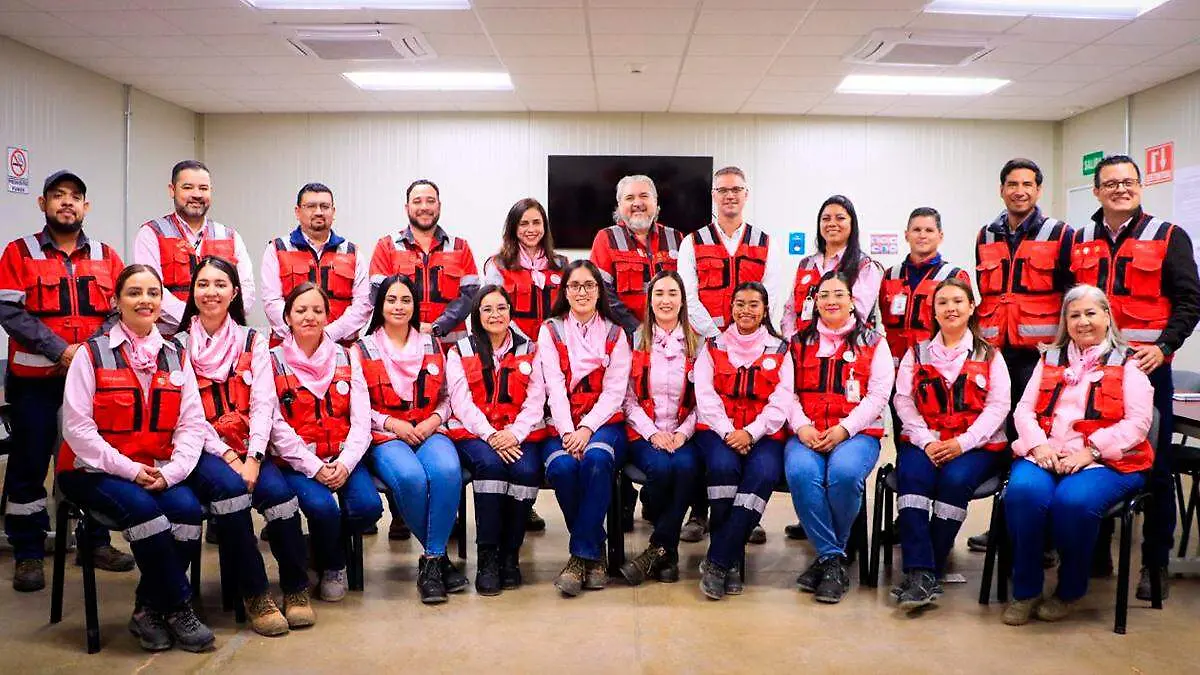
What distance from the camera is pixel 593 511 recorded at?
3.48 meters

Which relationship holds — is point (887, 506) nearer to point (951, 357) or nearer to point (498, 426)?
point (951, 357)

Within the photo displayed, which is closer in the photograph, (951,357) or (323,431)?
(323,431)

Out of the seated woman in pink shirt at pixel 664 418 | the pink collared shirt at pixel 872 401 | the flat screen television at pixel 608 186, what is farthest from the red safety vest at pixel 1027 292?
the flat screen television at pixel 608 186

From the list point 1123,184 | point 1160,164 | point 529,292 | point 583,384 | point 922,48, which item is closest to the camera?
point 1123,184

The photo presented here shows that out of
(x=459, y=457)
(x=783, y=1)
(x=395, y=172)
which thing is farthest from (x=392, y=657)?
(x=395, y=172)

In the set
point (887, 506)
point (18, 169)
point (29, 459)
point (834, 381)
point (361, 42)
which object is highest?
point (361, 42)

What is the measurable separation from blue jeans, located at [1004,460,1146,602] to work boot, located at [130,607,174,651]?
290cm

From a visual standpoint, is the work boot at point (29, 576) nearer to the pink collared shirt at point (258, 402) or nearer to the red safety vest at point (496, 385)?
the pink collared shirt at point (258, 402)

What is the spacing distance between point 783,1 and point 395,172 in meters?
4.65

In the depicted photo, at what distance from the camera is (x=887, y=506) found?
3672 mm

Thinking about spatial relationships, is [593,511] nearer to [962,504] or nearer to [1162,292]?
[962,504]

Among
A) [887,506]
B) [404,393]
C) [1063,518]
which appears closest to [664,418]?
[887,506]

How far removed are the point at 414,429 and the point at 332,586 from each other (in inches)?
26.3

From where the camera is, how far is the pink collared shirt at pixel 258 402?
313cm
